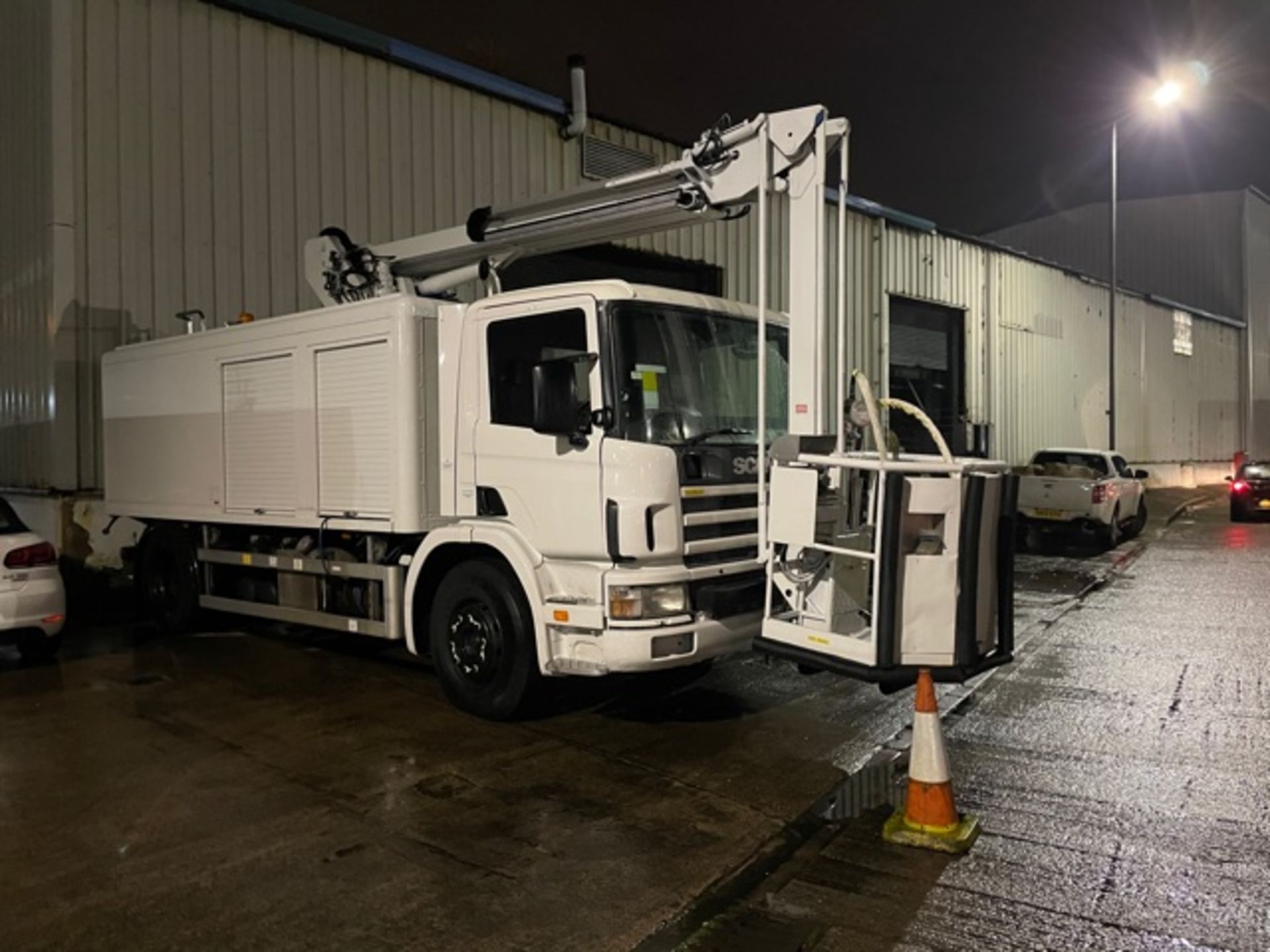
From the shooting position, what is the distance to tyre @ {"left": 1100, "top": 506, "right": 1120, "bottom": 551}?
16672 millimetres

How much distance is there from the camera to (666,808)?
16.4ft

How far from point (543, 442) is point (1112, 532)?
14.1 m

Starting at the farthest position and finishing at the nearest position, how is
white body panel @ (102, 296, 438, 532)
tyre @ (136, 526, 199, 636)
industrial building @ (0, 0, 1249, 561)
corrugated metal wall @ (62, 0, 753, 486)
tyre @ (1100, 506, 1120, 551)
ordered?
tyre @ (1100, 506, 1120, 551) < corrugated metal wall @ (62, 0, 753, 486) < industrial building @ (0, 0, 1249, 561) < tyre @ (136, 526, 199, 636) < white body panel @ (102, 296, 438, 532)

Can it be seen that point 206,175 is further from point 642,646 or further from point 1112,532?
point 1112,532

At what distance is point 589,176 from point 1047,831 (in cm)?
1332

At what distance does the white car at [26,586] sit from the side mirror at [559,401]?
450 cm

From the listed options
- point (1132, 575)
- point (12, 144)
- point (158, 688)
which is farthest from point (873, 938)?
point (12, 144)

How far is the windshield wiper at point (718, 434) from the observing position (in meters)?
5.95

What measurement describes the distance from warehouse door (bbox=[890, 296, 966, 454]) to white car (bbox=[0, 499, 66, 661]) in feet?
56.4

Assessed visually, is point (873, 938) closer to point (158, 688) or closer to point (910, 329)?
point (158, 688)

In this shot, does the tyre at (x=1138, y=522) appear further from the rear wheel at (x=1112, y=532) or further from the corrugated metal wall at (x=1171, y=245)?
the corrugated metal wall at (x=1171, y=245)

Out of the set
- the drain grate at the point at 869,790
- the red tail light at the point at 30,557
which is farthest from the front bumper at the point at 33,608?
the drain grate at the point at 869,790

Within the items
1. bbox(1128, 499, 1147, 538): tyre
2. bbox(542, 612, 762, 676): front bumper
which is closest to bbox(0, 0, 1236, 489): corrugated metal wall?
bbox(542, 612, 762, 676): front bumper

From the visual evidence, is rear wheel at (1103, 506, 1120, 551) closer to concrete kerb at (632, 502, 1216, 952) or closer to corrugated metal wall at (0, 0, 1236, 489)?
corrugated metal wall at (0, 0, 1236, 489)
